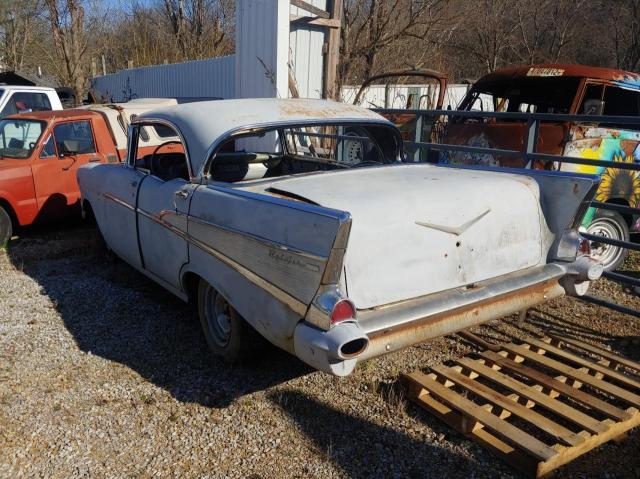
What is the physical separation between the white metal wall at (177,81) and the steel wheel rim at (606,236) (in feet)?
31.1

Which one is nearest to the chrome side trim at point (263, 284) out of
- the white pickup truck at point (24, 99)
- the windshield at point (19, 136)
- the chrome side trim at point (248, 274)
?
the chrome side trim at point (248, 274)

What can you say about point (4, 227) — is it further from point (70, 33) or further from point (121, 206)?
point (70, 33)

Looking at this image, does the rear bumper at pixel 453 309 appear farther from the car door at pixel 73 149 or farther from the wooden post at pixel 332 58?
the wooden post at pixel 332 58

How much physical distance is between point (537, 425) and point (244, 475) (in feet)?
5.11

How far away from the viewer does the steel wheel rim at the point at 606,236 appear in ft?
18.8

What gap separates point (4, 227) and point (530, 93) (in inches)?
264

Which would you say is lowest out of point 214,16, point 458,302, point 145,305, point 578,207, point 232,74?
point 145,305

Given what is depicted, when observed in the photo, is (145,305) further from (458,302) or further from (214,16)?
(214,16)

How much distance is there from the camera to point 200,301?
152 inches

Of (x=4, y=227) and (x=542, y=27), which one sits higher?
(x=542, y=27)

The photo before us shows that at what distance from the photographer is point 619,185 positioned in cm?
564

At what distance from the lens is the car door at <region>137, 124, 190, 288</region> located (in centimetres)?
381

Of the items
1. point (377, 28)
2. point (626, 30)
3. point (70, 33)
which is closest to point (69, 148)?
point (377, 28)

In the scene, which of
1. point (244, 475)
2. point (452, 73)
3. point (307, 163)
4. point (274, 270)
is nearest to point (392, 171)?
point (307, 163)
